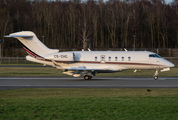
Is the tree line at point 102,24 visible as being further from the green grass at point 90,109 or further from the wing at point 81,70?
the green grass at point 90,109

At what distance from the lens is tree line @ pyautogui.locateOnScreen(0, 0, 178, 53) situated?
80.8 meters

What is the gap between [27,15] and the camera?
91312 millimetres

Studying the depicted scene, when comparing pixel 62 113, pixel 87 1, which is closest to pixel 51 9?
pixel 87 1

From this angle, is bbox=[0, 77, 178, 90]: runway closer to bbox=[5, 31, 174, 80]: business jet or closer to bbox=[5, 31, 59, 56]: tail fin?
bbox=[5, 31, 174, 80]: business jet

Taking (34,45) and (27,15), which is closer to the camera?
(34,45)

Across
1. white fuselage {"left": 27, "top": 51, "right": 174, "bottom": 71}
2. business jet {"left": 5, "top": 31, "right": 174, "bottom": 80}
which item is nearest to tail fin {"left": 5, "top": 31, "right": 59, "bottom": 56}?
business jet {"left": 5, "top": 31, "right": 174, "bottom": 80}

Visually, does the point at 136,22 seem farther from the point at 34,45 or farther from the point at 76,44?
the point at 34,45

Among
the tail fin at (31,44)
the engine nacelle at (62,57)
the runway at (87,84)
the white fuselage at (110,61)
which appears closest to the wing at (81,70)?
the white fuselage at (110,61)

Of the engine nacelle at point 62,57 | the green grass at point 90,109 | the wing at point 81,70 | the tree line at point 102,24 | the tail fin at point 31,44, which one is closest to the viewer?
the green grass at point 90,109

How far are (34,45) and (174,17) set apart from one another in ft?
206

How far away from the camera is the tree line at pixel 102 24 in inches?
3179

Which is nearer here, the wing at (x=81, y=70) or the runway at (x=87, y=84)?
the runway at (x=87, y=84)

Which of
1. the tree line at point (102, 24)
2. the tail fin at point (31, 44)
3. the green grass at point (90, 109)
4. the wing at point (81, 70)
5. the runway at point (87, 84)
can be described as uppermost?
the tree line at point (102, 24)

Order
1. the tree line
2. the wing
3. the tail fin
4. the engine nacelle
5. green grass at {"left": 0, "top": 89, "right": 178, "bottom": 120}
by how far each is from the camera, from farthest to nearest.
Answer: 1. the tree line
2. the tail fin
3. the engine nacelle
4. the wing
5. green grass at {"left": 0, "top": 89, "right": 178, "bottom": 120}
